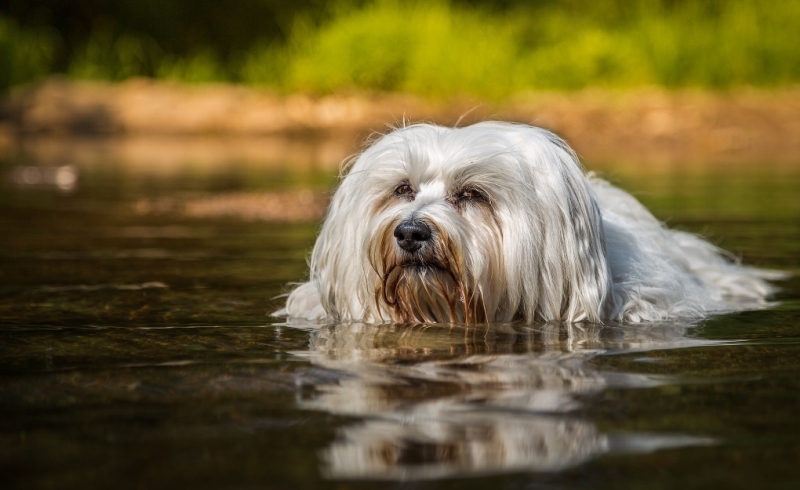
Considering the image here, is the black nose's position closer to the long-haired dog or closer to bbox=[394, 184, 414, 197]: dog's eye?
the long-haired dog

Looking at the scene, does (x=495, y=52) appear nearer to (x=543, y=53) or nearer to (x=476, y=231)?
(x=543, y=53)

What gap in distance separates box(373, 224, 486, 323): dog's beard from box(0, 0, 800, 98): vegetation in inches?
648

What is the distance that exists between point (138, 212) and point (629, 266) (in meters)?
5.50

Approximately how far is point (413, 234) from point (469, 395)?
1.18 m

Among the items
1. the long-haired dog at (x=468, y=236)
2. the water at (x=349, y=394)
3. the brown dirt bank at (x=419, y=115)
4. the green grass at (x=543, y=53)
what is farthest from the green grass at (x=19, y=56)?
the long-haired dog at (x=468, y=236)

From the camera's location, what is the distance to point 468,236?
4.55 metres

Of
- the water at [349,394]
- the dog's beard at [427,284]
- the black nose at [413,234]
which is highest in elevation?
the black nose at [413,234]

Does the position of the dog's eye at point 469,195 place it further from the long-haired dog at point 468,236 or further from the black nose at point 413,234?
the black nose at point 413,234

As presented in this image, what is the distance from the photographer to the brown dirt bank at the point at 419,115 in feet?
62.5

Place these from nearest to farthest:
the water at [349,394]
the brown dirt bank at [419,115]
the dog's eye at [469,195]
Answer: the water at [349,394], the dog's eye at [469,195], the brown dirt bank at [419,115]

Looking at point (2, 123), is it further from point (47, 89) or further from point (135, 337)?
point (135, 337)

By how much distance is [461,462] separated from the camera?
103 inches

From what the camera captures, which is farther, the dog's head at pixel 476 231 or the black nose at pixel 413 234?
the dog's head at pixel 476 231

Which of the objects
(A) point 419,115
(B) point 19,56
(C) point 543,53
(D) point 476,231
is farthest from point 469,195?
(B) point 19,56
